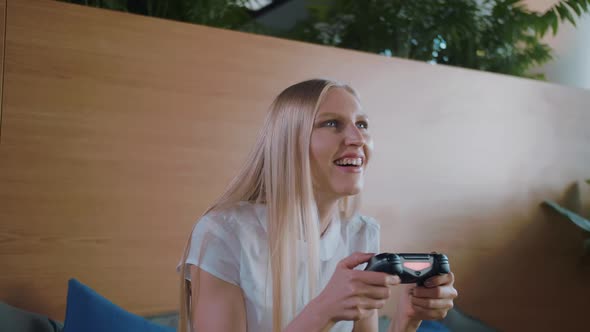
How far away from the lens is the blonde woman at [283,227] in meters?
1.24

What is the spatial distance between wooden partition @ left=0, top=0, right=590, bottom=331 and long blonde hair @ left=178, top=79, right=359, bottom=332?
0.73 m

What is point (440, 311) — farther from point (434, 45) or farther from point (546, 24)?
point (546, 24)

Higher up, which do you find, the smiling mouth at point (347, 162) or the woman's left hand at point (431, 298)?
the smiling mouth at point (347, 162)

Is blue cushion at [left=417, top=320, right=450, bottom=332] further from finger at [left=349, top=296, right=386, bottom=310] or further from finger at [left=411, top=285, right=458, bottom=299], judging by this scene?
finger at [left=349, top=296, right=386, bottom=310]

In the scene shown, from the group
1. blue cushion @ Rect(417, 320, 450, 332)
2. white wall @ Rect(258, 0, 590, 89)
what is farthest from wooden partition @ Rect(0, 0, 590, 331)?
white wall @ Rect(258, 0, 590, 89)

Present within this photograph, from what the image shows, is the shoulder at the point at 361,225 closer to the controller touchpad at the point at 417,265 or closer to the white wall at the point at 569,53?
the controller touchpad at the point at 417,265

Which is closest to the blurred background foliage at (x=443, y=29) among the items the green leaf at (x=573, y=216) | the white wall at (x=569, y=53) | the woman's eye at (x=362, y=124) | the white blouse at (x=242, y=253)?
the white wall at (x=569, y=53)

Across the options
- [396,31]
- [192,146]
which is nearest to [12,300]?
[192,146]

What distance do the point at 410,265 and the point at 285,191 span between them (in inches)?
12.6

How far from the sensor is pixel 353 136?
1.34 m

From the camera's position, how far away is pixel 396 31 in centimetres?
300

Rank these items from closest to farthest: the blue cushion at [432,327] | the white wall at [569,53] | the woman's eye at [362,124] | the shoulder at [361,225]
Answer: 1. the woman's eye at [362,124]
2. the shoulder at [361,225]
3. the blue cushion at [432,327]
4. the white wall at [569,53]

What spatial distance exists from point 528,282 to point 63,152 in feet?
6.21

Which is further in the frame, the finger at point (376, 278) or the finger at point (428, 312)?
the finger at point (428, 312)
